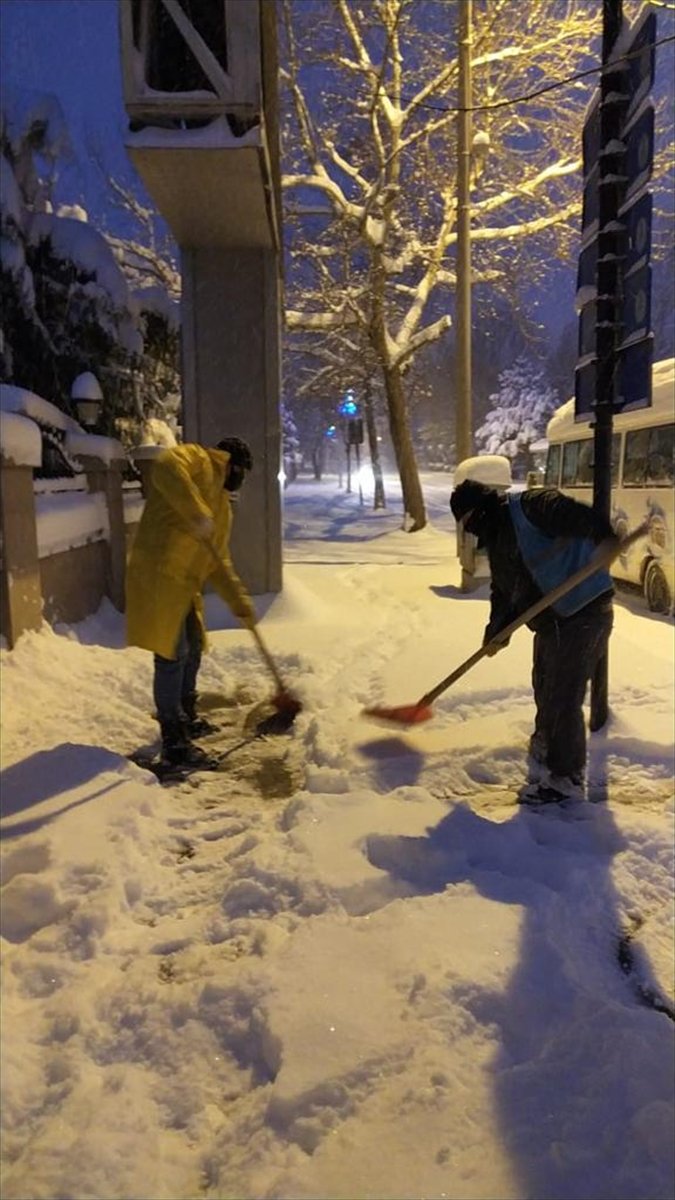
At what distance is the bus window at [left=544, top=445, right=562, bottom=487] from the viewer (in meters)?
12.3

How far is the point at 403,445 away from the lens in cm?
1848

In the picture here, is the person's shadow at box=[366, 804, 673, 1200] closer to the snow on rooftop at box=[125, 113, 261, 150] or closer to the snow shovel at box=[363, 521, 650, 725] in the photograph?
the snow shovel at box=[363, 521, 650, 725]

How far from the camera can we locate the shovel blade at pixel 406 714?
4309mm

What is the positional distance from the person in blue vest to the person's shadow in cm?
38

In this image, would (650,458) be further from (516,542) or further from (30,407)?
(30,407)

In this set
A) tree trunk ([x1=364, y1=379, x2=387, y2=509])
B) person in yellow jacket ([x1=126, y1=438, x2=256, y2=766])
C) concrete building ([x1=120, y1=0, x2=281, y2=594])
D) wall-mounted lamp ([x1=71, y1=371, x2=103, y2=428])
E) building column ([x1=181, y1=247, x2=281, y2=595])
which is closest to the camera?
person in yellow jacket ([x1=126, y1=438, x2=256, y2=766])

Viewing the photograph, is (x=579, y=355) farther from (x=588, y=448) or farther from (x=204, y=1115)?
(x=588, y=448)

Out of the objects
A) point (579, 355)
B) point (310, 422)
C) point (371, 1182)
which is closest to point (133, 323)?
point (579, 355)

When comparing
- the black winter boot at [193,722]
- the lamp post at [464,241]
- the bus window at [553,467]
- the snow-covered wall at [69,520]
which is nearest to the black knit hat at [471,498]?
the black winter boot at [193,722]

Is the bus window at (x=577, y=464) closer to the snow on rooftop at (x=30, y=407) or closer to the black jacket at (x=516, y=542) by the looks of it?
the snow on rooftop at (x=30, y=407)

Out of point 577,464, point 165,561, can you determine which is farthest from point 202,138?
point 577,464

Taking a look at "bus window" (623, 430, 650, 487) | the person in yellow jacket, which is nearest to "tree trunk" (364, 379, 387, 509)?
"bus window" (623, 430, 650, 487)

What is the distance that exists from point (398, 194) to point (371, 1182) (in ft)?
55.1

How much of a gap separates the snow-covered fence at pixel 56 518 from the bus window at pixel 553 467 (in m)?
6.59
